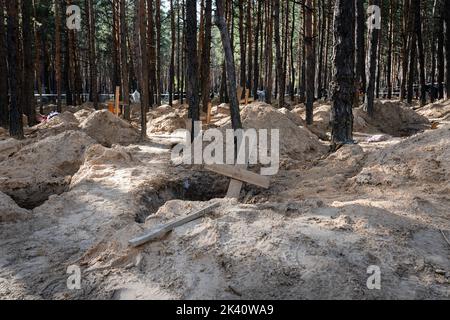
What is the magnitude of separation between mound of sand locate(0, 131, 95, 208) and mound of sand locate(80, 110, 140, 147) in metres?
2.60

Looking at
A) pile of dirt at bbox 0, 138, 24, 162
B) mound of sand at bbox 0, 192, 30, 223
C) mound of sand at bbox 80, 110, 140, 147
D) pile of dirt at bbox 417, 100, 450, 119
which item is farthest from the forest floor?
pile of dirt at bbox 417, 100, 450, 119

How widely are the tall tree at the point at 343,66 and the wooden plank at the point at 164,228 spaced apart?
214 inches

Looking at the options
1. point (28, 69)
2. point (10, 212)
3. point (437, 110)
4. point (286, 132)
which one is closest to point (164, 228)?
point (10, 212)

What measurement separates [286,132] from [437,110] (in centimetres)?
1181

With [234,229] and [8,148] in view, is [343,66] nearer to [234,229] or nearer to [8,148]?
[234,229]

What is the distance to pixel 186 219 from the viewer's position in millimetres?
4977

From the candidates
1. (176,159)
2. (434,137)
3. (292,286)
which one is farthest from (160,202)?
(434,137)

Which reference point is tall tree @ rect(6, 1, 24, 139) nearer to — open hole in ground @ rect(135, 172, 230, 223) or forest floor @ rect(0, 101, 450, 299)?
forest floor @ rect(0, 101, 450, 299)

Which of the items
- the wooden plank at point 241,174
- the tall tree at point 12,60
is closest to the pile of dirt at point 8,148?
the tall tree at point 12,60

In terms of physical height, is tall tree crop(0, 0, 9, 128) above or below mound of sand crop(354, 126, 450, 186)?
above

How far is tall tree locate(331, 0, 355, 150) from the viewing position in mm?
9281

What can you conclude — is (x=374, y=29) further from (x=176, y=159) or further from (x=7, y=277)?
(x=7, y=277)

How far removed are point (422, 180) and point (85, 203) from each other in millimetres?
5433

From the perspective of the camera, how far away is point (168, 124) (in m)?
16.9
